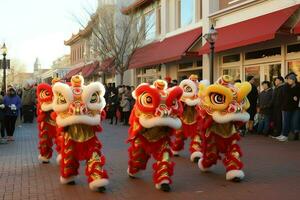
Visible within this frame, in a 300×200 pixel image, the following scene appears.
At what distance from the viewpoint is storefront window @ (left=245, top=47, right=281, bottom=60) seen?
1723 centimetres

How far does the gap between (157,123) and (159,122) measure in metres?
0.03

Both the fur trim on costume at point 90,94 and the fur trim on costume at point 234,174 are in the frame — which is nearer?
the fur trim on costume at point 90,94

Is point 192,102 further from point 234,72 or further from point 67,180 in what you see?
point 234,72

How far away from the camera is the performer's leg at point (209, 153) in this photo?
8.52 meters

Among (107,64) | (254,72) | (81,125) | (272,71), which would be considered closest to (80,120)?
(81,125)

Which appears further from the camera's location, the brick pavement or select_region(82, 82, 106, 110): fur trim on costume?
select_region(82, 82, 106, 110): fur trim on costume

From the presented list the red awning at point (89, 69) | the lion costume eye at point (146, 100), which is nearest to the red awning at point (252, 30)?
the lion costume eye at point (146, 100)

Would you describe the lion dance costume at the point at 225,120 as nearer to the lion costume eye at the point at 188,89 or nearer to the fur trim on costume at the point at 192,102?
the fur trim on costume at the point at 192,102

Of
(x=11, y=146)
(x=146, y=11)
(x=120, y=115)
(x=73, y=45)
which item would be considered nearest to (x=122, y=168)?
(x=11, y=146)

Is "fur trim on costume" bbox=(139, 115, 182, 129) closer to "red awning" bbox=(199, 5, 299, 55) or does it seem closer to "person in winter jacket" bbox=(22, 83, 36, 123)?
"red awning" bbox=(199, 5, 299, 55)

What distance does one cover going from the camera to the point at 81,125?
766cm

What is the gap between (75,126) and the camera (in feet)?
25.2

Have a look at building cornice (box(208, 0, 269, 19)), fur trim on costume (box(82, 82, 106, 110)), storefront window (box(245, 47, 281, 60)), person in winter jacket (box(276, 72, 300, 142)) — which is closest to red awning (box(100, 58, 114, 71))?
building cornice (box(208, 0, 269, 19))

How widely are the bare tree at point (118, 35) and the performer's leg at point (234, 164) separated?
21.0 metres
